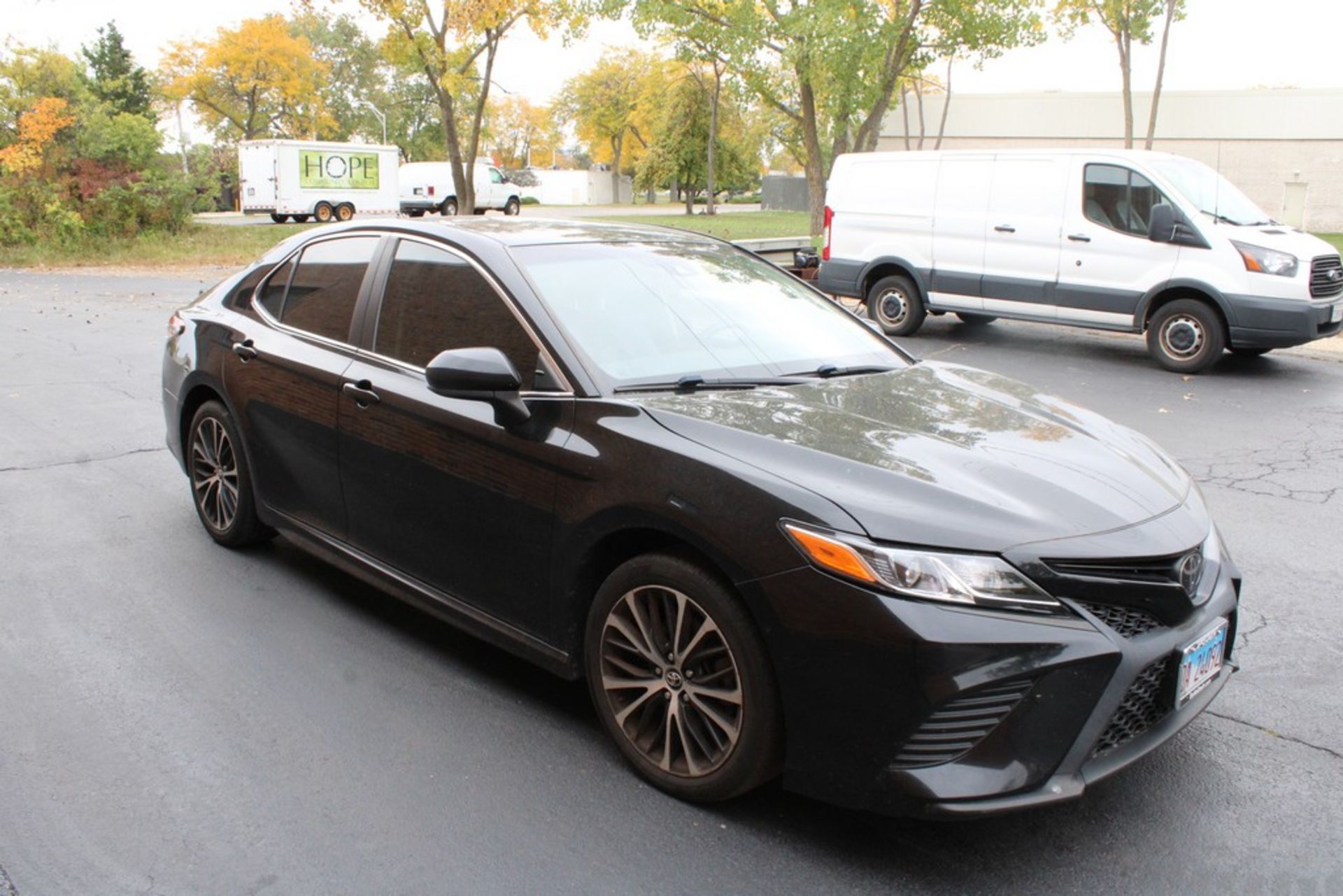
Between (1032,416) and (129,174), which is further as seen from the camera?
(129,174)

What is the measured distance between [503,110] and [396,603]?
324ft

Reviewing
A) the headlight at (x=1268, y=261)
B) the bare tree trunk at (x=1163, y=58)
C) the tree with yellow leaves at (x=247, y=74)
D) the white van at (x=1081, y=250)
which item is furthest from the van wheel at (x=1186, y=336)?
the tree with yellow leaves at (x=247, y=74)

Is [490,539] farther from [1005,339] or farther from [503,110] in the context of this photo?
[503,110]

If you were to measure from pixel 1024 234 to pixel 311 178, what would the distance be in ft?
114

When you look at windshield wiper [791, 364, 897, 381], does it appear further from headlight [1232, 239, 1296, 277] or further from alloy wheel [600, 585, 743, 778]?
headlight [1232, 239, 1296, 277]

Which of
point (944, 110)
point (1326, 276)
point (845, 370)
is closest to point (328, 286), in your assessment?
point (845, 370)

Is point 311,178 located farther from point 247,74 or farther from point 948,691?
point 948,691

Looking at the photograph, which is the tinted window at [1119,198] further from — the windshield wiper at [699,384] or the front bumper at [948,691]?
the front bumper at [948,691]

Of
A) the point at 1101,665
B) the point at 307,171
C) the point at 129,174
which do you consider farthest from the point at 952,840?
the point at 307,171

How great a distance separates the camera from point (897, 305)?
527 inches

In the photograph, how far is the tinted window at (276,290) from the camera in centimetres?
509

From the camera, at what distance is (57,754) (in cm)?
359

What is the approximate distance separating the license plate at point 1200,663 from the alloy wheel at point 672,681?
115 centimetres

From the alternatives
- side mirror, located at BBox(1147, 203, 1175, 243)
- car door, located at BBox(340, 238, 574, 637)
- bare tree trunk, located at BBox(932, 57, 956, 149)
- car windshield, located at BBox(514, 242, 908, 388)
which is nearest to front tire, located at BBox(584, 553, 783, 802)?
car door, located at BBox(340, 238, 574, 637)
